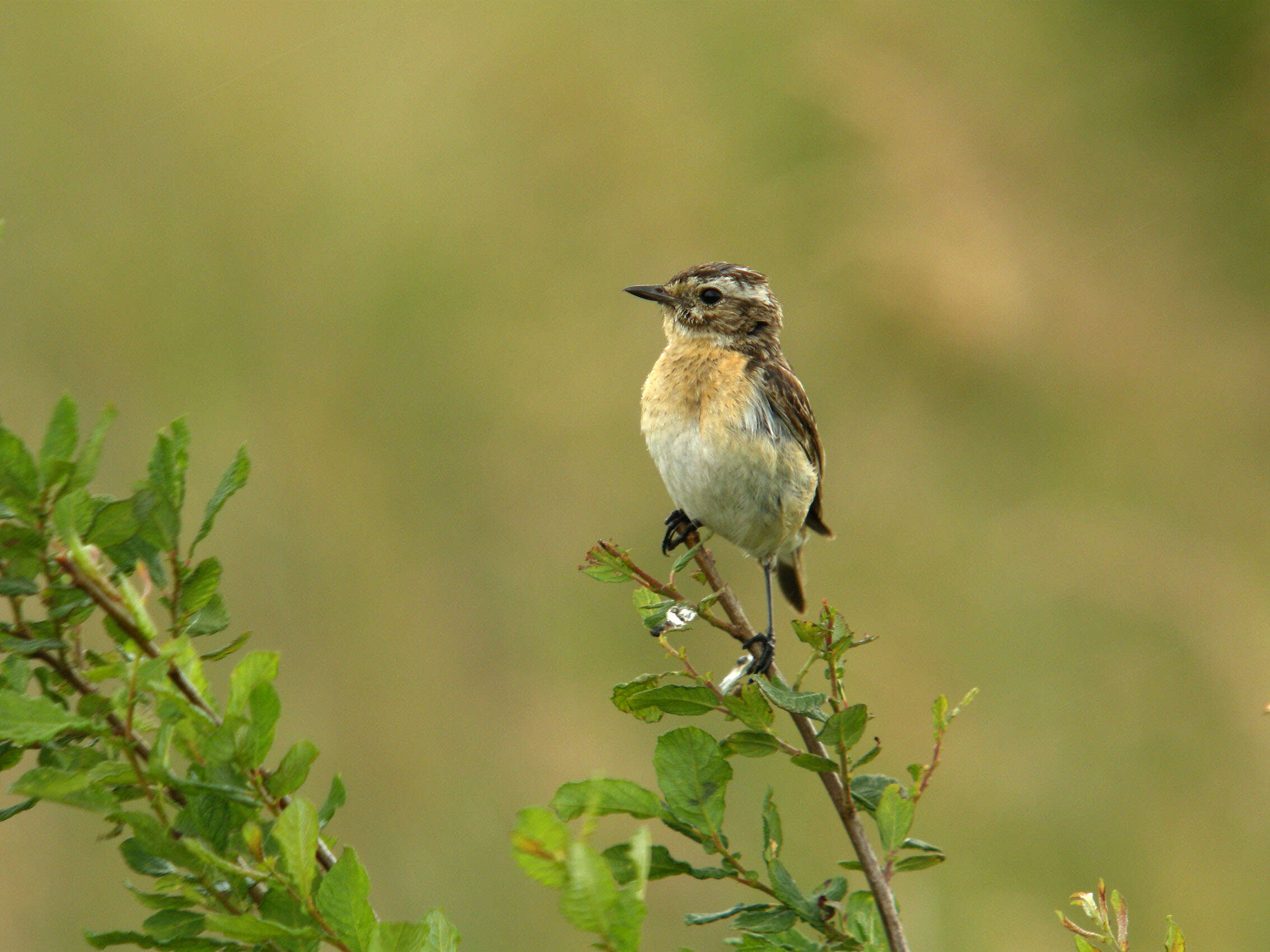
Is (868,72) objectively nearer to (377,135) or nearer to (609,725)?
(377,135)

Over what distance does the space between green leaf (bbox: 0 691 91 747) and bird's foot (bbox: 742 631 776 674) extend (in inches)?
37.7

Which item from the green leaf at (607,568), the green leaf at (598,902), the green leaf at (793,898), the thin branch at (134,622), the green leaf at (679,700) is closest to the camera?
the green leaf at (598,902)

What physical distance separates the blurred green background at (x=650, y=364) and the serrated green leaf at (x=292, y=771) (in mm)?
3028

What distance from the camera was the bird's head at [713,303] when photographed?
14.1 ft

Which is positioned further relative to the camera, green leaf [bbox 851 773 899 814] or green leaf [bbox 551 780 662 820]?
green leaf [bbox 851 773 899 814]

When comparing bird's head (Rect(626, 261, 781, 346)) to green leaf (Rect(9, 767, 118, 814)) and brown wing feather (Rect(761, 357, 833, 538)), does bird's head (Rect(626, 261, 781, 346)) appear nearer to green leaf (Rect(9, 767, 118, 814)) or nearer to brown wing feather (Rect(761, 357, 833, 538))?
brown wing feather (Rect(761, 357, 833, 538))

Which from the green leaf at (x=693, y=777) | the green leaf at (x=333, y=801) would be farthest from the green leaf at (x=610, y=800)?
the green leaf at (x=333, y=801)

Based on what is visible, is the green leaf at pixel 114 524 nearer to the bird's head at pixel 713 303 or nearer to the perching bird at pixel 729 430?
→ the perching bird at pixel 729 430

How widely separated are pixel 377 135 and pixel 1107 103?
3746 mm

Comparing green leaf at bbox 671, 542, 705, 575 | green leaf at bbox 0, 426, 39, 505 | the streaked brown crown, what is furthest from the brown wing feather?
green leaf at bbox 0, 426, 39, 505

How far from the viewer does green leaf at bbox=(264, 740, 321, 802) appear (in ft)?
4.21

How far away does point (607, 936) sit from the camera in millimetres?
Answer: 1029

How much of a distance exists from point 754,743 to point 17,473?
101cm

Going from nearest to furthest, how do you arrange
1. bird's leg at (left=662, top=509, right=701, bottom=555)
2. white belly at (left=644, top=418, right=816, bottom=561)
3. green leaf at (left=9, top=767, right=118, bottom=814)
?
green leaf at (left=9, top=767, right=118, bottom=814) → white belly at (left=644, top=418, right=816, bottom=561) → bird's leg at (left=662, top=509, right=701, bottom=555)
